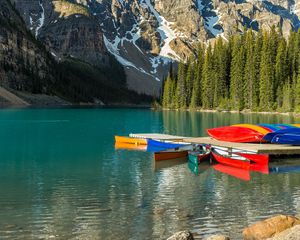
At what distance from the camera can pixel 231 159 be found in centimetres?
3831

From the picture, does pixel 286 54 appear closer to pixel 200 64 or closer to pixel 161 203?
pixel 200 64

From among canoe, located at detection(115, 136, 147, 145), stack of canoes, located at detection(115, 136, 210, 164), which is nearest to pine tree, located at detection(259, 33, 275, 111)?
canoe, located at detection(115, 136, 147, 145)

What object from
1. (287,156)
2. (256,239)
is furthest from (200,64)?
(256,239)

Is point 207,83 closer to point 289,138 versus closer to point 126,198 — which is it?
point 289,138

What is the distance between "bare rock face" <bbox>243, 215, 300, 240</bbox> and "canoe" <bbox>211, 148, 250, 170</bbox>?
1822 centimetres

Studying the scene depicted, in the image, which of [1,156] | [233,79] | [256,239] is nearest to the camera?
[256,239]

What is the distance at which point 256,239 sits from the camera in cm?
1758

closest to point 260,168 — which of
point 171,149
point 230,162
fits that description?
point 230,162

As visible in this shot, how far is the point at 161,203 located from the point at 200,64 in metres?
140

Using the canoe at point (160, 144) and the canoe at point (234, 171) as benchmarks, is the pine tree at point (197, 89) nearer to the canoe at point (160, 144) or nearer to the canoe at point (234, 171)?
the canoe at point (160, 144)

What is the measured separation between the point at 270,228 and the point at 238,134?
28.3m

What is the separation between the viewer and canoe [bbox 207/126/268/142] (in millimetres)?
44375

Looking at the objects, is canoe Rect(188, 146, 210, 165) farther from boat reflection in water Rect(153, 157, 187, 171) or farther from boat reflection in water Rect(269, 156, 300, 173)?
boat reflection in water Rect(269, 156, 300, 173)

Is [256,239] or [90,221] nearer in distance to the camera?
[256,239]
